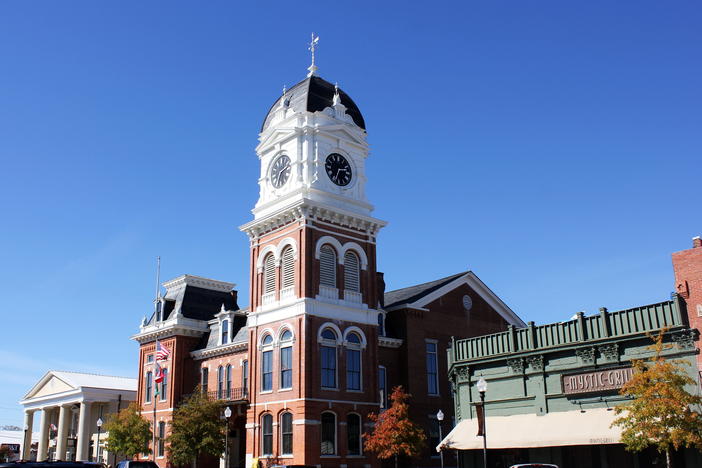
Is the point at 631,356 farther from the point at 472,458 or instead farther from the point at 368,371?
the point at 368,371

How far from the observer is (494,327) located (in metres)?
56.3

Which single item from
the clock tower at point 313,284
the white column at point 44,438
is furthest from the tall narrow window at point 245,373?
the white column at point 44,438

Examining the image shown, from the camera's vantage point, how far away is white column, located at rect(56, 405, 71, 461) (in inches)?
2899

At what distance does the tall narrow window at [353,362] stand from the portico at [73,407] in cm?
2927

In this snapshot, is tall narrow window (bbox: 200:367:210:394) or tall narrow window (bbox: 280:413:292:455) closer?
tall narrow window (bbox: 280:413:292:455)

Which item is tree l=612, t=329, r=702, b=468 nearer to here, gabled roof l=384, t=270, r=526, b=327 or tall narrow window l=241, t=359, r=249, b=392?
gabled roof l=384, t=270, r=526, b=327

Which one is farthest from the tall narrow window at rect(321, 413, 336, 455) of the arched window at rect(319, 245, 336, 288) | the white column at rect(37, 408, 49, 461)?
the white column at rect(37, 408, 49, 461)

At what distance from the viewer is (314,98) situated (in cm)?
4894

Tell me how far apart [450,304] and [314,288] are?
1339 cm

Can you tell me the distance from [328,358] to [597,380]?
59.9 ft

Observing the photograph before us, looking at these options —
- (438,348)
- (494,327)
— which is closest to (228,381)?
(438,348)

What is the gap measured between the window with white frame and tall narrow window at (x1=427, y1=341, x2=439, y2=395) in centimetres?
774

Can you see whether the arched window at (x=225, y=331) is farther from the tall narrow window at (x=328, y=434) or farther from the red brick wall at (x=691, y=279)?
the red brick wall at (x=691, y=279)

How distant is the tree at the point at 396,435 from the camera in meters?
40.6
